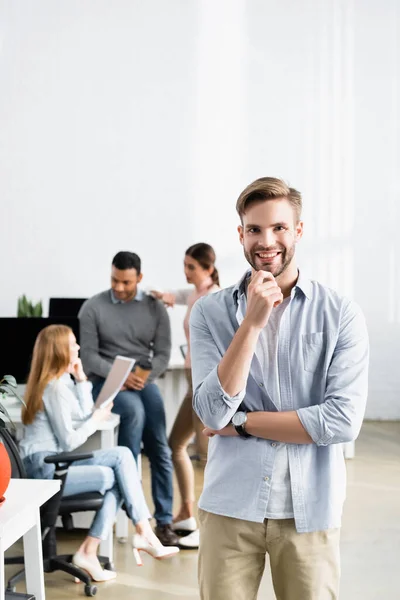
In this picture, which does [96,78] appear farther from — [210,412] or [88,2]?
[210,412]

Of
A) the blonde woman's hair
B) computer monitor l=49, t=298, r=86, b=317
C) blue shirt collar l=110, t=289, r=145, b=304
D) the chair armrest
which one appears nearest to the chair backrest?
the chair armrest

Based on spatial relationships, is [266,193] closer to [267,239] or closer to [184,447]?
[267,239]

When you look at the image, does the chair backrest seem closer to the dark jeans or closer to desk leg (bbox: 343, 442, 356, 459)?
the dark jeans

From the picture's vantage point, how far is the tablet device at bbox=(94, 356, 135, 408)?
404 centimetres

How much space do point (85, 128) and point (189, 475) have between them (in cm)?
442

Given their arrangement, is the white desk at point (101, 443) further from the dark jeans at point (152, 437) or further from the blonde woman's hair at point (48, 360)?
the blonde woman's hair at point (48, 360)

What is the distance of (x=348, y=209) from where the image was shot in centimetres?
808

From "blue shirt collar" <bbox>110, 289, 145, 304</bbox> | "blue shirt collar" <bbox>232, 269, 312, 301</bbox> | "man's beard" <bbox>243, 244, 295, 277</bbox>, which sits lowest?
"blue shirt collar" <bbox>110, 289, 145, 304</bbox>

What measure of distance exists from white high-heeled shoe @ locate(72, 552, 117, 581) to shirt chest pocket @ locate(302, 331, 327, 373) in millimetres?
2236

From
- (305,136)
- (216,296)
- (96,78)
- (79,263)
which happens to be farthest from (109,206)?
(216,296)

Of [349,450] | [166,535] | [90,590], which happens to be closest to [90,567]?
[90,590]

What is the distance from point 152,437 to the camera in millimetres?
4410

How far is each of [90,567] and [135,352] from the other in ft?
4.04

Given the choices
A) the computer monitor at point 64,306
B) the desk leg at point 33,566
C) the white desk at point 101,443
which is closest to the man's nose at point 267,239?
the desk leg at point 33,566
